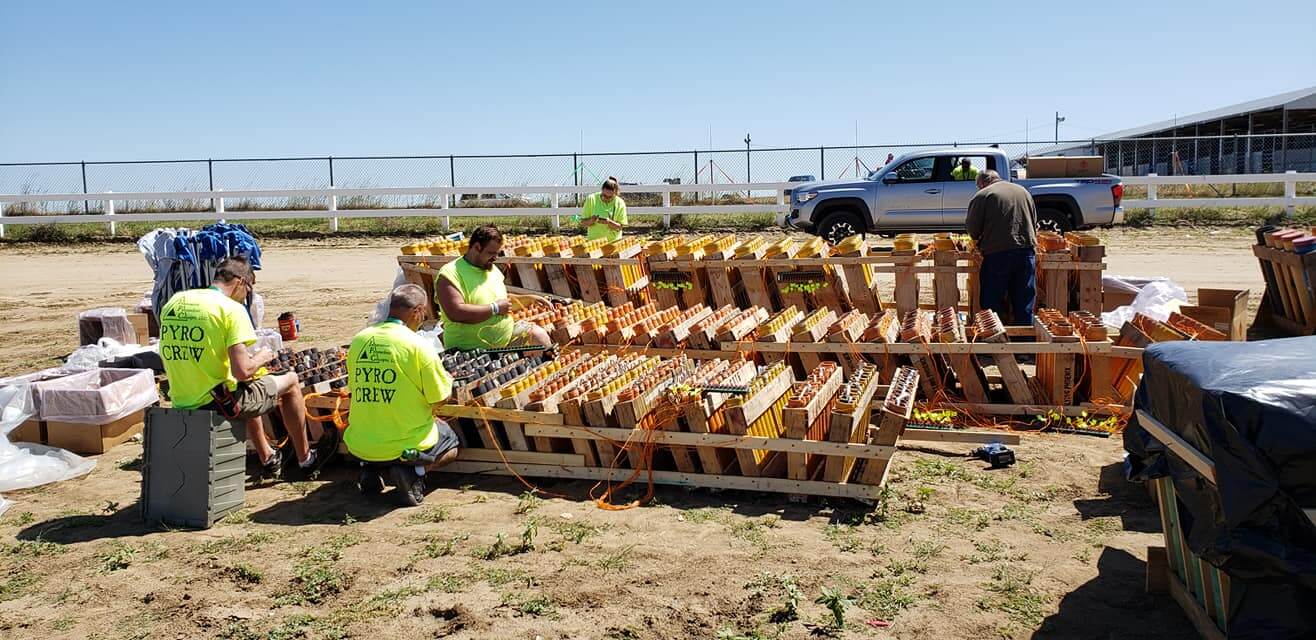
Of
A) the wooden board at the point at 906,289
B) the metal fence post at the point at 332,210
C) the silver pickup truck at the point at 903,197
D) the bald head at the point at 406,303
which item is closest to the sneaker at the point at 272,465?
the bald head at the point at 406,303

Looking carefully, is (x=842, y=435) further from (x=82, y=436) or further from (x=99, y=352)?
(x=99, y=352)

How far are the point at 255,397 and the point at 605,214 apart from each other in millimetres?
7037

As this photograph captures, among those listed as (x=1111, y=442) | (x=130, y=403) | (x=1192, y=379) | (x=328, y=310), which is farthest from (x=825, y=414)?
(x=328, y=310)

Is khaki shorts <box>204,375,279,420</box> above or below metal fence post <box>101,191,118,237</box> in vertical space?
below

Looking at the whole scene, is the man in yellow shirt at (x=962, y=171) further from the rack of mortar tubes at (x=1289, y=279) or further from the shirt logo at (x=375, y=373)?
the shirt logo at (x=375, y=373)

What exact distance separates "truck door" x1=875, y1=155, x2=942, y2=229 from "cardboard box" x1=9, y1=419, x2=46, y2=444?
14451 mm

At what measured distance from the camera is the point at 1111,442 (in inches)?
286

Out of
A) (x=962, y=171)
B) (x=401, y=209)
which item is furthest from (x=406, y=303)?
(x=401, y=209)

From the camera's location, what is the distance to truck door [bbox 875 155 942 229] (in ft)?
62.4

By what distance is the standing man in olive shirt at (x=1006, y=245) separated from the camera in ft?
31.3

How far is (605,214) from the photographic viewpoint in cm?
1291

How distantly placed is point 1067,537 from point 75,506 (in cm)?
565

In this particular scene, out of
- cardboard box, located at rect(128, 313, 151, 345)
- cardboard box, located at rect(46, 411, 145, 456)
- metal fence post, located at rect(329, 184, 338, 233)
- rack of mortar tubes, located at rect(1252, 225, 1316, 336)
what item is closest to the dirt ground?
cardboard box, located at rect(46, 411, 145, 456)

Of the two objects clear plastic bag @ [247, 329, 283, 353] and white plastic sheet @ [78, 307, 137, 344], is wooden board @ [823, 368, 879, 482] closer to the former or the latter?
clear plastic bag @ [247, 329, 283, 353]
